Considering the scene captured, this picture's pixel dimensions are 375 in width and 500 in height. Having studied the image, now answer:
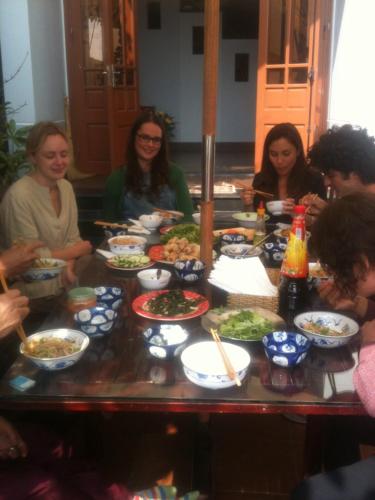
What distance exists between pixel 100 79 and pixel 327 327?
17.4ft

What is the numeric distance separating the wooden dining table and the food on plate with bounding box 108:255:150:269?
74cm

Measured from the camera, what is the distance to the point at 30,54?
5188mm

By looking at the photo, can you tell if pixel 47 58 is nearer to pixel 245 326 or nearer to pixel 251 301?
pixel 251 301

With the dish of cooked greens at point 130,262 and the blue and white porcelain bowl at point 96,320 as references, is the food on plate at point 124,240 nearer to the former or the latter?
the dish of cooked greens at point 130,262

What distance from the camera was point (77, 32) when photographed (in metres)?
6.00

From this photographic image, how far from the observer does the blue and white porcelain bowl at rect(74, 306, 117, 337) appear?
5.24ft

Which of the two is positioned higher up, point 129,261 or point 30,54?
point 30,54

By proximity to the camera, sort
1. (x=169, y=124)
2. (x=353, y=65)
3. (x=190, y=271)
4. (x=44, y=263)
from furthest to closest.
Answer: (x=169, y=124) → (x=353, y=65) → (x=44, y=263) → (x=190, y=271)

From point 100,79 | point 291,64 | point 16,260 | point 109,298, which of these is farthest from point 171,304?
point 100,79

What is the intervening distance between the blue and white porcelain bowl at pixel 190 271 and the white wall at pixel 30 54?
155 inches

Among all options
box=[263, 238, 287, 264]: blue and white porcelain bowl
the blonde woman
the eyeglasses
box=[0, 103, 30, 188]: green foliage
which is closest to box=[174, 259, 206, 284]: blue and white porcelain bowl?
box=[263, 238, 287, 264]: blue and white porcelain bowl

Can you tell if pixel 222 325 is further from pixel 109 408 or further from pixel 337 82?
pixel 337 82

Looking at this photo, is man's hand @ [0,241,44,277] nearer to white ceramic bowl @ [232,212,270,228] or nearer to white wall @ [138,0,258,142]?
white ceramic bowl @ [232,212,270,228]

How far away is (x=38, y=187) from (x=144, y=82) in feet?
25.4
